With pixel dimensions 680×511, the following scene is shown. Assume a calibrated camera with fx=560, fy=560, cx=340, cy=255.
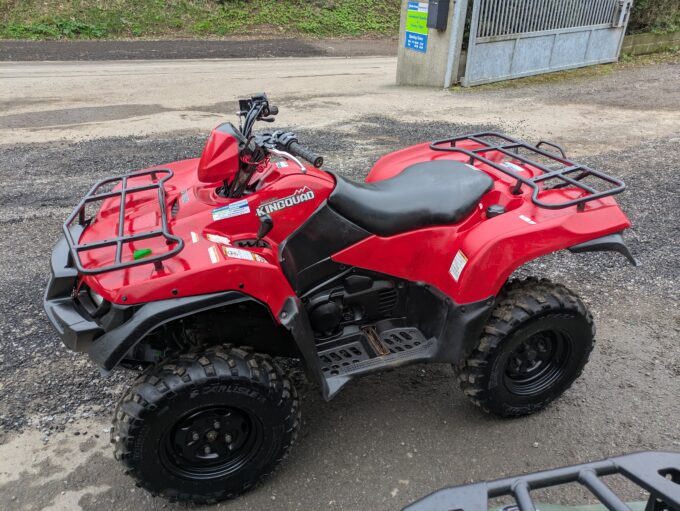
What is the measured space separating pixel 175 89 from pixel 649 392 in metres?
9.14

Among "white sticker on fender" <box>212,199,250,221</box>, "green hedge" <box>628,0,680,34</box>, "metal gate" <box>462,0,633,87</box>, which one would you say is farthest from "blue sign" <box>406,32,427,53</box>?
"white sticker on fender" <box>212,199,250,221</box>

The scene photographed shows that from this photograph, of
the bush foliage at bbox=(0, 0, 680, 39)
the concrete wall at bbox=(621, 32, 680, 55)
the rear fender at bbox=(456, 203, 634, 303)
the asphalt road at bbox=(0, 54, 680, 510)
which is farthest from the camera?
the bush foliage at bbox=(0, 0, 680, 39)

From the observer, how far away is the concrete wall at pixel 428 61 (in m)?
10.5

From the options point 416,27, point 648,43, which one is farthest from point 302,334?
point 648,43

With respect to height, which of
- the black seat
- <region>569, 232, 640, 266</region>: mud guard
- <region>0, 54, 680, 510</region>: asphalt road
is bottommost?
<region>0, 54, 680, 510</region>: asphalt road

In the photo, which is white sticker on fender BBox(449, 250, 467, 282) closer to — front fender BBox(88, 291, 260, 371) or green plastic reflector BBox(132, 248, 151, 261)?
front fender BBox(88, 291, 260, 371)

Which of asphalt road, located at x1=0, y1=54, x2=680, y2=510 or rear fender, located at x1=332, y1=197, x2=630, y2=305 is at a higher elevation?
rear fender, located at x1=332, y1=197, x2=630, y2=305

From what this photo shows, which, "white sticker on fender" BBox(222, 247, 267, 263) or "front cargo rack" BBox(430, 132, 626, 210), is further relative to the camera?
"front cargo rack" BBox(430, 132, 626, 210)

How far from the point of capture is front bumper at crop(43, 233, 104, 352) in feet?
7.25

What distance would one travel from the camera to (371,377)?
3.36m

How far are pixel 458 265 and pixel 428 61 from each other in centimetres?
902

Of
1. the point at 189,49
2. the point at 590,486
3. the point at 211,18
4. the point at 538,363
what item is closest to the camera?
the point at 590,486

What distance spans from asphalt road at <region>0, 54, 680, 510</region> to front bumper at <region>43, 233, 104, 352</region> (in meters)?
0.84

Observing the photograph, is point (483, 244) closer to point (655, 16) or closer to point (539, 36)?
point (539, 36)
